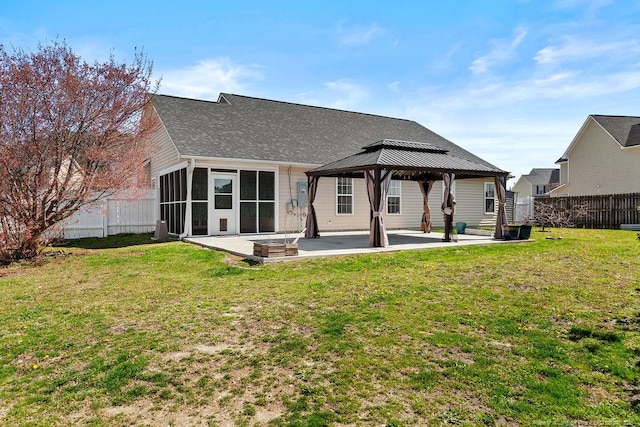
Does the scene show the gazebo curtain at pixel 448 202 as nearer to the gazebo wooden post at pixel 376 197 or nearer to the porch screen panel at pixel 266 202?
the gazebo wooden post at pixel 376 197

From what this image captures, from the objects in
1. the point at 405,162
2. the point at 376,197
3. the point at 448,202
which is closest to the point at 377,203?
the point at 376,197

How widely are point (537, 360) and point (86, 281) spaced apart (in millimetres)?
7183

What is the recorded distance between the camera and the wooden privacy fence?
17.4 m

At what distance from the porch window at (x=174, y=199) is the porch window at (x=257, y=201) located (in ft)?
6.40

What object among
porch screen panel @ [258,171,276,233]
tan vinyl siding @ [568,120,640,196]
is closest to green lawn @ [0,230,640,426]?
porch screen panel @ [258,171,276,233]

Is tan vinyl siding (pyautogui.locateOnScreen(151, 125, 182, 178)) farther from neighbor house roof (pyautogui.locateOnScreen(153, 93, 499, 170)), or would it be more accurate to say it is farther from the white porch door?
the white porch door

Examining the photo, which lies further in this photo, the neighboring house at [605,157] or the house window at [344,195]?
the neighboring house at [605,157]

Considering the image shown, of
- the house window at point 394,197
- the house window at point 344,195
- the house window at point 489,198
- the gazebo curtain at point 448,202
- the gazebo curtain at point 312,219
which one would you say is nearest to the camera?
the gazebo curtain at point 448,202

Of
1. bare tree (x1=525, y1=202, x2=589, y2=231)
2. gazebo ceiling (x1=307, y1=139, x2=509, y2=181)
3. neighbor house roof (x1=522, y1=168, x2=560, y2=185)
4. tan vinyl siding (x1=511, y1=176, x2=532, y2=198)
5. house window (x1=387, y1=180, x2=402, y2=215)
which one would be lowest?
bare tree (x1=525, y1=202, x2=589, y2=231)

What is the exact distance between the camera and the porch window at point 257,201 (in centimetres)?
1412

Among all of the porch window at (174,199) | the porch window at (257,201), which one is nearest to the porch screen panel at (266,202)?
the porch window at (257,201)

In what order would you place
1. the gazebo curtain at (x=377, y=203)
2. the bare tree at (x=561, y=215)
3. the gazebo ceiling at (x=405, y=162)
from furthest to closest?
the bare tree at (x=561, y=215) → the gazebo ceiling at (x=405, y=162) → the gazebo curtain at (x=377, y=203)

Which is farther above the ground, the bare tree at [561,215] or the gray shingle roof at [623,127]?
the gray shingle roof at [623,127]

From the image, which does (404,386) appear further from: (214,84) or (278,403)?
(214,84)
